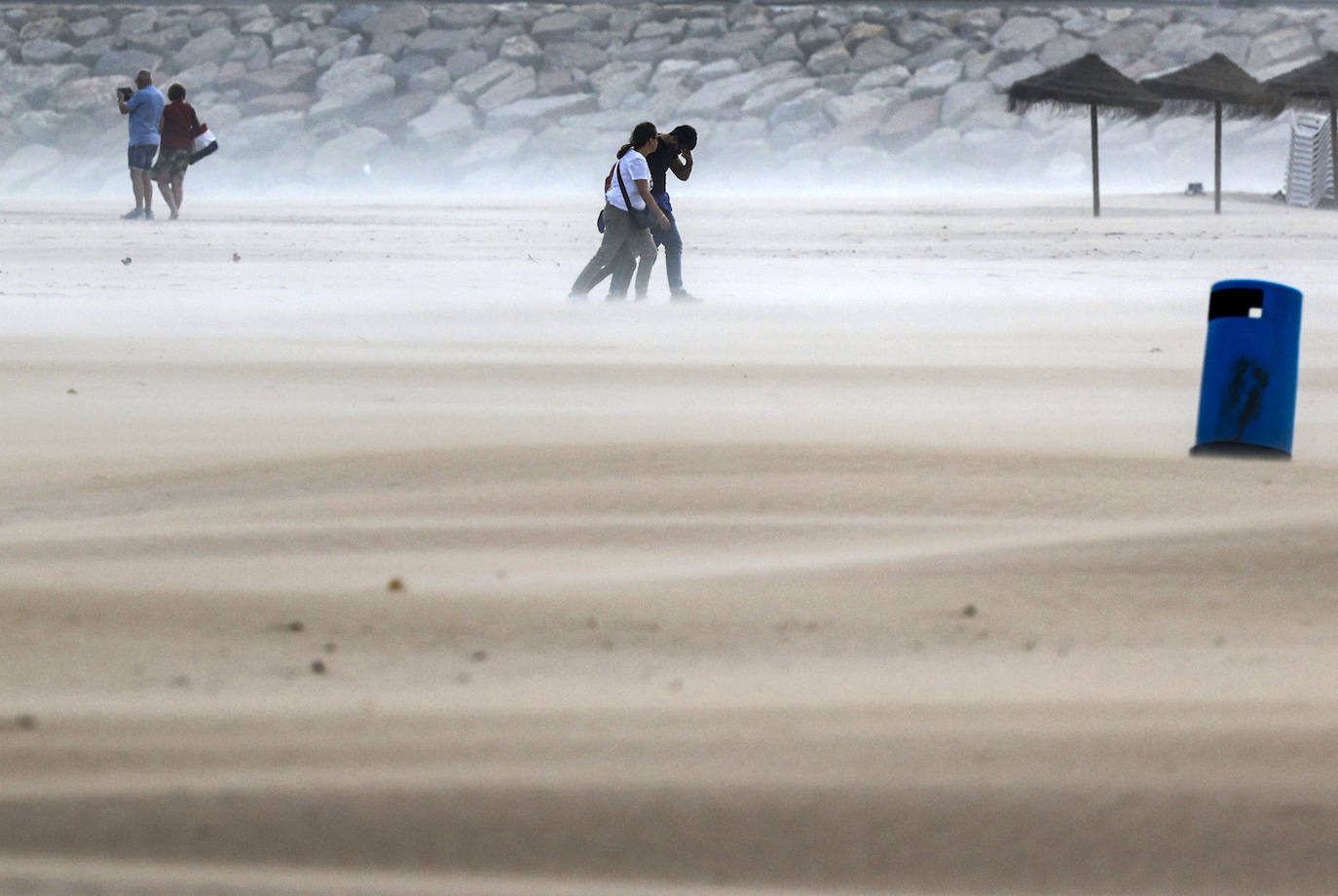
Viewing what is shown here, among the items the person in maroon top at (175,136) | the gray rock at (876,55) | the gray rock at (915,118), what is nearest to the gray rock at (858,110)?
the gray rock at (915,118)

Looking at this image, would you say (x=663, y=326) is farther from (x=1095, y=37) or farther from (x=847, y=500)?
(x=1095, y=37)

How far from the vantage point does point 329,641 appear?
338cm

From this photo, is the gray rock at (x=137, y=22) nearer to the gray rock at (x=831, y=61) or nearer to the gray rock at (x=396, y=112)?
the gray rock at (x=396, y=112)

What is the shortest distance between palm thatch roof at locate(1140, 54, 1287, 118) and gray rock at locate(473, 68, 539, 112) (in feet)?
55.3

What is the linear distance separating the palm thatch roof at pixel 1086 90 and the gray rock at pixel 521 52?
16.8 meters

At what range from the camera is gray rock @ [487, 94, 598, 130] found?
4062 cm

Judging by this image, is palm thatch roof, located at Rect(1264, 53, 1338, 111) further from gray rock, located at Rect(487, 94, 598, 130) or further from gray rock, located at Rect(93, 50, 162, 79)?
gray rock, located at Rect(93, 50, 162, 79)

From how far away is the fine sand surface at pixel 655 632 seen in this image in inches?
98.5

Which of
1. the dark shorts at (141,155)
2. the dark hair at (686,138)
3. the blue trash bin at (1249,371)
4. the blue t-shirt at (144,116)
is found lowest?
the blue trash bin at (1249,371)

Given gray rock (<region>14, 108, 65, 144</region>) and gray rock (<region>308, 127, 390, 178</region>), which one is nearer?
gray rock (<region>308, 127, 390, 178</region>)

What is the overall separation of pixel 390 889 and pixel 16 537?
2306 millimetres

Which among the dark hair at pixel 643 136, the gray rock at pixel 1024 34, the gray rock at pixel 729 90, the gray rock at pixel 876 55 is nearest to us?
the dark hair at pixel 643 136

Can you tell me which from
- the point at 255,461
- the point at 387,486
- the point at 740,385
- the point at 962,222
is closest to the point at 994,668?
the point at 387,486

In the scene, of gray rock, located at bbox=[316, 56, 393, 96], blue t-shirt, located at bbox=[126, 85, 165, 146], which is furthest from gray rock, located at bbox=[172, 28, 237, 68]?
blue t-shirt, located at bbox=[126, 85, 165, 146]
